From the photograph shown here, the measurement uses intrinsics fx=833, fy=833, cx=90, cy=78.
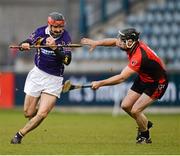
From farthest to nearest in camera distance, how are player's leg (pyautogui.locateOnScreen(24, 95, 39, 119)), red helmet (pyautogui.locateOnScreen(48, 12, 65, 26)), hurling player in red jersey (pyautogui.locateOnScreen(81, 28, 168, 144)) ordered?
player's leg (pyautogui.locateOnScreen(24, 95, 39, 119)) < hurling player in red jersey (pyautogui.locateOnScreen(81, 28, 168, 144)) < red helmet (pyautogui.locateOnScreen(48, 12, 65, 26))

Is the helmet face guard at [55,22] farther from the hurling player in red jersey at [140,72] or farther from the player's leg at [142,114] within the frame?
the player's leg at [142,114]

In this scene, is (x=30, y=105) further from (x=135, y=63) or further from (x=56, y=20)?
(x=135, y=63)

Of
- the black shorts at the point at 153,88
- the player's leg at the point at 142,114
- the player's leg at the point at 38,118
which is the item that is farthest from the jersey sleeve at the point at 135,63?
the player's leg at the point at 38,118

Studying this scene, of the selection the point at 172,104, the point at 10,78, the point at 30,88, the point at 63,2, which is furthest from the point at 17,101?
the point at 30,88

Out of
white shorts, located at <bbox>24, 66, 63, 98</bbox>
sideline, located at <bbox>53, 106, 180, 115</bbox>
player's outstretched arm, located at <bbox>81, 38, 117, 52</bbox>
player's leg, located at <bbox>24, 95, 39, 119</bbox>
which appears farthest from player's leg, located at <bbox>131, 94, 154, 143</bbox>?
sideline, located at <bbox>53, 106, 180, 115</bbox>

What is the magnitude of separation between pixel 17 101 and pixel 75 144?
13041 millimetres

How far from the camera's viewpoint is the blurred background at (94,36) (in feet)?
92.3

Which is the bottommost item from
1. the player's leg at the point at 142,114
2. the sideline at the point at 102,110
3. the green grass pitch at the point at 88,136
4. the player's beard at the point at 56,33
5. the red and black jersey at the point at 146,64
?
the sideline at the point at 102,110

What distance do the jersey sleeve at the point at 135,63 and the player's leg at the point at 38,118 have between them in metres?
1.63

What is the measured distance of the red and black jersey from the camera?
15.5 metres

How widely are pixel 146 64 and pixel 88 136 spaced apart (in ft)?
10.0

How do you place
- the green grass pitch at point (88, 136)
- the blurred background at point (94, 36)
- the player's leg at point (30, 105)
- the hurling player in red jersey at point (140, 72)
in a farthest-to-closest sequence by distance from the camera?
the blurred background at point (94, 36)
the player's leg at point (30, 105)
the hurling player in red jersey at point (140, 72)
the green grass pitch at point (88, 136)

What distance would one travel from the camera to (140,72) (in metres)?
15.8

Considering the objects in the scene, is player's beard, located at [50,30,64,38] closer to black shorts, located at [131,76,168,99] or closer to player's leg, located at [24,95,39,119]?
player's leg, located at [24,95,39,119]
